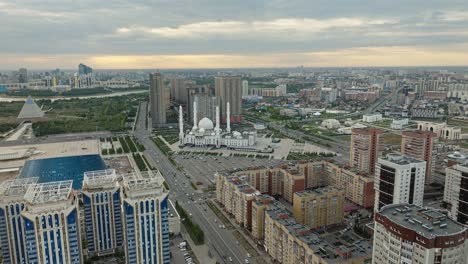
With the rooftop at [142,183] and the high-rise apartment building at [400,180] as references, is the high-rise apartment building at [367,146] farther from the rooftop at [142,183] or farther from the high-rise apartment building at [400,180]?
the rooftop at [142,183]

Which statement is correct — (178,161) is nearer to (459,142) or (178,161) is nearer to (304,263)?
(304,263)

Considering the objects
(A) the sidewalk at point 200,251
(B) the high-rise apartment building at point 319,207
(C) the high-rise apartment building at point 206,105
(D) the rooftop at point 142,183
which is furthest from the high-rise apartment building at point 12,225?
(C) the high-rise apartment building at point 206,105

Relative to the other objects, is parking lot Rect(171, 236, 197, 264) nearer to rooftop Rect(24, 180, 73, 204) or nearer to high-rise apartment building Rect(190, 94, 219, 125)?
rooftop Rect(24, 180, 73, 204)

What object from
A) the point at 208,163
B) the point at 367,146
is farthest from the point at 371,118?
the point at 208,163

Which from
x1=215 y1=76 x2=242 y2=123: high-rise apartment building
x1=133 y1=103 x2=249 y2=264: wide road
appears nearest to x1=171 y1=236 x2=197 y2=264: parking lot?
x1=133 y1=103 x2=249 y2=264: wide road

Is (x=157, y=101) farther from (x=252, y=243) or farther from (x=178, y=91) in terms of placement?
(x=252, y=243)

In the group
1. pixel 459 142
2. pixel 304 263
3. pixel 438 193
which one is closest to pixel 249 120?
pixel 459 142
